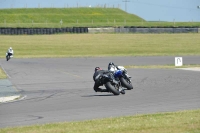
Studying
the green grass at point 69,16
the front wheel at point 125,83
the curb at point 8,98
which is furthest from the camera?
the green grass at point 69,16

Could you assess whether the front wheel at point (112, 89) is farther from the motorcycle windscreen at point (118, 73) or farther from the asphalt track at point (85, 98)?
the motorcycle windscreen at point (118, 73)

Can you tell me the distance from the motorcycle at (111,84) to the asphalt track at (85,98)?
24cm

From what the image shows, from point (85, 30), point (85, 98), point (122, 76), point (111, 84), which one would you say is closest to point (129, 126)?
point (85, 98)

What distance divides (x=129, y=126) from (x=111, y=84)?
Answer: 30.7ft

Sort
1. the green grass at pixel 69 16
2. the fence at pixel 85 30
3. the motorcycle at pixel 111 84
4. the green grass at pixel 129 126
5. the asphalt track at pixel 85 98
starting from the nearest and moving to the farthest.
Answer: the green grass at pixel 129 126 → the asphalt track at pixel 85 98 → the motorcycle at pixel 111 84 → the fence at pixel 85 30 → the green grass at pixel 69 16

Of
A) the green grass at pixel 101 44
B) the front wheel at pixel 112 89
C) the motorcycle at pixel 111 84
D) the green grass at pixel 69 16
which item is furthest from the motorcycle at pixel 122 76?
the green grass at pixel 69 16

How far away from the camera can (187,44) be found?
67.8 m

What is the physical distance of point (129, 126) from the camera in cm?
1400

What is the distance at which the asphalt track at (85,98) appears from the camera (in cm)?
1739

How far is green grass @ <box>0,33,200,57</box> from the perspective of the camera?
207ft

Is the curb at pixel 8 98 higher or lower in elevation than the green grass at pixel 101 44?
higher

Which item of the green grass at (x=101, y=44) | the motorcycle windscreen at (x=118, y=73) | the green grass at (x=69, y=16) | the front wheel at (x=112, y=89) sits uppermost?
the green grass at (x=69, y=16)

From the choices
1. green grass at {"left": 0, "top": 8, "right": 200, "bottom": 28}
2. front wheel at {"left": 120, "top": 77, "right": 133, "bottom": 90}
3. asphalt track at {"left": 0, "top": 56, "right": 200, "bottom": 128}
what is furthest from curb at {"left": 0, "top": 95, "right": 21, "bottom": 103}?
green grass at {"left": 0, "top": 8, "right": 200, "bottom": 28}

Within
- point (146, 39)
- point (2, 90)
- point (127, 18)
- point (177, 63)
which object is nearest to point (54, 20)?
point (127, 18)
